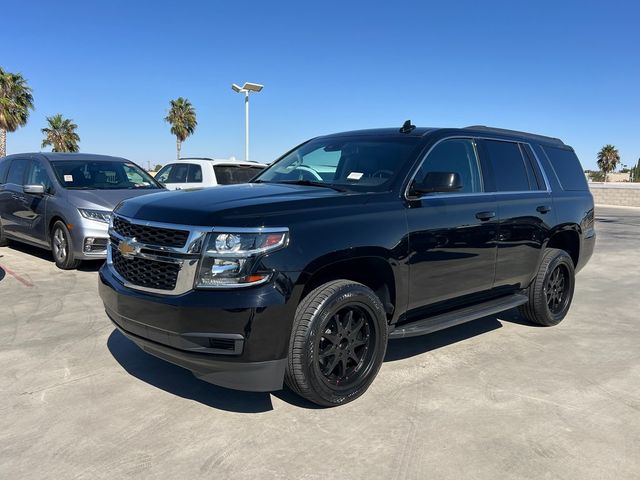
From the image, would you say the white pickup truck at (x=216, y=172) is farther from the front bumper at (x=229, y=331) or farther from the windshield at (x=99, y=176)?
the front bumper at (x=229, y=331)

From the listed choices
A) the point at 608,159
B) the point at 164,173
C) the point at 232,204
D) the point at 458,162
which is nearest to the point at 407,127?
the point at 458,162

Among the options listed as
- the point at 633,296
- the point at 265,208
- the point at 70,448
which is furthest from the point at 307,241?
the point at 633,296

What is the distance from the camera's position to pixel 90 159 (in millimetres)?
8719

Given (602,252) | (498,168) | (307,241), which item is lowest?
(602,252)

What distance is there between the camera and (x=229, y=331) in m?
2.97

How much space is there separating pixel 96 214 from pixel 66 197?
64 cm

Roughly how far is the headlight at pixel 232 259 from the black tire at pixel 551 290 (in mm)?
3381

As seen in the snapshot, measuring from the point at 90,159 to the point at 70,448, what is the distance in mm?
6716

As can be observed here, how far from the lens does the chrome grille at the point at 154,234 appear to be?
314 centimetres

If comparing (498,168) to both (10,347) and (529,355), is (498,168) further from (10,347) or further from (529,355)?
(10,347)

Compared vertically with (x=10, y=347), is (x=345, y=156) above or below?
above

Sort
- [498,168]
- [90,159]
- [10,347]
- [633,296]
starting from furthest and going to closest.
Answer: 1. [90,159]
2. [633,296]
3. [498,168]
4. [10,347]

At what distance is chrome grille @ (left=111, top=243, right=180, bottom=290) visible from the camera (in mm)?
3156

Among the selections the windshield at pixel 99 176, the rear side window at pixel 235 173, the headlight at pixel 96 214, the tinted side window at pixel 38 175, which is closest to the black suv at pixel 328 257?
the headlight at pixel 96 214
